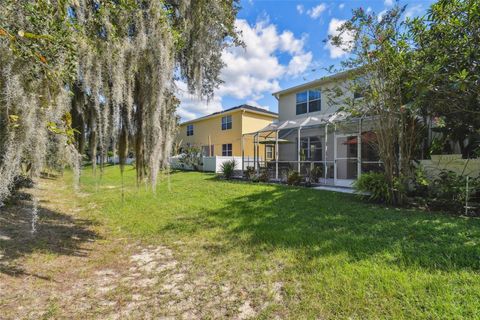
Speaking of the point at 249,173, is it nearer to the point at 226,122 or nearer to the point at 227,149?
the point at 227,149

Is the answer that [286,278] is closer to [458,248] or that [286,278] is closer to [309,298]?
[309,298]

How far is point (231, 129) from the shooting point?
787 inches

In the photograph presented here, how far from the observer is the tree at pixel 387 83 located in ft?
19.9

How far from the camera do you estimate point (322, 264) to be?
3.21 metres

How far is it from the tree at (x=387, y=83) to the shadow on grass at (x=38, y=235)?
7.19 meters

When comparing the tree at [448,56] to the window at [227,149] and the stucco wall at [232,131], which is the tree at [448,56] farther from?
the window at [227,149]

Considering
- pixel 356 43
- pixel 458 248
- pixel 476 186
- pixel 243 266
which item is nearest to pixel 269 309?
pixel 243 266

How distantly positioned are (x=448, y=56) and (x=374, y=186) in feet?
11.3

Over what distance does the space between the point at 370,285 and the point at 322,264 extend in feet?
2.09

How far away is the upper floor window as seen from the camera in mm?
13312

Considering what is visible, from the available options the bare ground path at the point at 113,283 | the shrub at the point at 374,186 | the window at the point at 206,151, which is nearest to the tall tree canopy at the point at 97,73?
the bare ground path at the point at 113,283

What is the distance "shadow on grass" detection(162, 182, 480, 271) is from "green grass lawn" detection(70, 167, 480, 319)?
2 cm

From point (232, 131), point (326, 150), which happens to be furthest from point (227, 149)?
point (326, 150)

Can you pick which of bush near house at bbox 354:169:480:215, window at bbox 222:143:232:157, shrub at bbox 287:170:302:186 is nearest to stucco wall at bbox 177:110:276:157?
window at bbox 222:143:232:157
